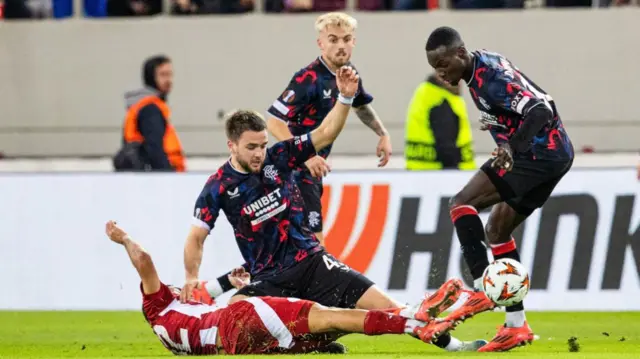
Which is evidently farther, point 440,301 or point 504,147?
point 504,147

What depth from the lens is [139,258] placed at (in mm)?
7945

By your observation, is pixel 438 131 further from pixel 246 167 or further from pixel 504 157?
pixel 504 157

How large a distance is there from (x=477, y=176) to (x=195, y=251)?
1.82 metres

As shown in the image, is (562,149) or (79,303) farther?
(79,303)

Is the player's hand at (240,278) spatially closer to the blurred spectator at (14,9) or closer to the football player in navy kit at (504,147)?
the football player in navy kit at (504,147)

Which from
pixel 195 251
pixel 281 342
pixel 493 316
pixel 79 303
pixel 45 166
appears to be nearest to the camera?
pixel 281 342

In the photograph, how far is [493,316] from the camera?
38.1ft

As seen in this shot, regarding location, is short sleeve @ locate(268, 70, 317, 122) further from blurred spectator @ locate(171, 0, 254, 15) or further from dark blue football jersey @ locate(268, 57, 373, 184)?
blurred spectator @ locate(171, 0, 254, 15)

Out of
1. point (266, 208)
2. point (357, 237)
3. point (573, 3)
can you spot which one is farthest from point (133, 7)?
point (266, 208)

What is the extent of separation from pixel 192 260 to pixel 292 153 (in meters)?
0.91

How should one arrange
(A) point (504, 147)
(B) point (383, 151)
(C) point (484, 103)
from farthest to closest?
1. (B) point (383, 151)
2. (C) point (484, 103)
3. (A) point (504, 147)

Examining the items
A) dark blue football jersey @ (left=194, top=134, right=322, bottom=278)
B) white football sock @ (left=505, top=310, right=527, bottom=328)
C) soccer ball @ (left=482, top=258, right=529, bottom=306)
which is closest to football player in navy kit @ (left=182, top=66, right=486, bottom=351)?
dark blue football jersey @ (left=194, top=134, right=322, bottom=278)

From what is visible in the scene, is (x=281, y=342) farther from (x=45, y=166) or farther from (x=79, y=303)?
(x=45, y=166)

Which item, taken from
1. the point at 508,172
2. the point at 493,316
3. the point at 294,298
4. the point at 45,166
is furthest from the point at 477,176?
the point at 45,166
